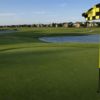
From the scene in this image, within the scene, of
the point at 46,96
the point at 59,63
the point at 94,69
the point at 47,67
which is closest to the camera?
the point at 46,96

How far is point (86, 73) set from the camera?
7035 millimetres

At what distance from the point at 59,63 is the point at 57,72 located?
1554mm

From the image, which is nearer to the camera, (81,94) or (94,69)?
(81,94)

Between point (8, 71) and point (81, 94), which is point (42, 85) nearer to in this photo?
point (81, 94)

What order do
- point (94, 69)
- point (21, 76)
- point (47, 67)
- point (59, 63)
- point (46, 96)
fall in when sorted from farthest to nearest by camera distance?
point (59, 63) < point (47, 67) < point (94, 69) < point (21, 76) < point (46, 96)

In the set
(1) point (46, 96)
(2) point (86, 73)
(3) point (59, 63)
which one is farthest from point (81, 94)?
(3) point (59, 63)

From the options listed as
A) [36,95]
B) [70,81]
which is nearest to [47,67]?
[70,81]

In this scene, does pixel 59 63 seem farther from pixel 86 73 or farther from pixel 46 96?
pixel 46 96

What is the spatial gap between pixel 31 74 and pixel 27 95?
1.89 m

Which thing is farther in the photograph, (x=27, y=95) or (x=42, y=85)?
(x=42, y=85)

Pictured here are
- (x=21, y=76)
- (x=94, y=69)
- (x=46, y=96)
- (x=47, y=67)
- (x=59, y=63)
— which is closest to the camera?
(x=46, y=96)

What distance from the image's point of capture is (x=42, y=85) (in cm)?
592

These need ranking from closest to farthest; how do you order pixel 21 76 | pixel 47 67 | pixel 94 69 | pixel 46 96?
1. pixel 46 96
2. pixel 21 76
3. pixel 94 69
4. pixel 47 67

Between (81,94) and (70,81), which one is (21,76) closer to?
(70,81)
